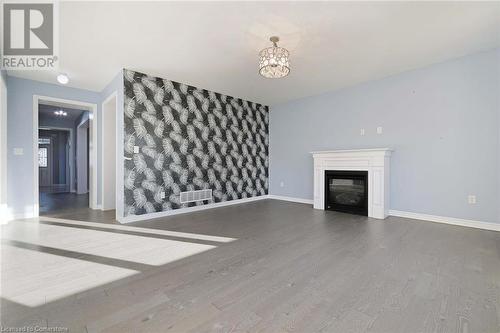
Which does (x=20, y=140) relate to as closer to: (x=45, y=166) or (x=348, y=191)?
(x=348, y=191)

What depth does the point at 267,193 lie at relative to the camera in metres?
6.14

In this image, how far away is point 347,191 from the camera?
4.27 m

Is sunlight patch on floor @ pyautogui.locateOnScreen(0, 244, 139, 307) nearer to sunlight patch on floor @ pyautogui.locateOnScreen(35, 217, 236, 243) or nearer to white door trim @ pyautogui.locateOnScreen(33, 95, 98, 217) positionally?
sunlight patch on floor @ pyautogui.locateOnScreen(35, 217, 236, 243)

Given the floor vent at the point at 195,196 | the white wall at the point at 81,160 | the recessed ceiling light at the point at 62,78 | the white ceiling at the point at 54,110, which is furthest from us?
the white wall at the point at 81,160

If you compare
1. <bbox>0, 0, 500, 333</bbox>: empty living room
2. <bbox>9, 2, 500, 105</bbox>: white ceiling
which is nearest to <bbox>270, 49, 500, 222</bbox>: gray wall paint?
<bbox>0, 0, 500, 333</bbox>: empty living room

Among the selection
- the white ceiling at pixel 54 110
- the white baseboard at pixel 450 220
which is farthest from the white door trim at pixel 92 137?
the white baseboard at pixel 450 220

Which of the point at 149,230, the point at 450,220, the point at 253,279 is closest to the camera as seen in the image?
the point at 253,279

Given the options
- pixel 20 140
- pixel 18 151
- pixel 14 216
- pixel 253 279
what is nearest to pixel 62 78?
pixel 20 140

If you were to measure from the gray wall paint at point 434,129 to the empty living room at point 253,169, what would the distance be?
22 mm

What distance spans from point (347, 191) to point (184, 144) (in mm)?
3323

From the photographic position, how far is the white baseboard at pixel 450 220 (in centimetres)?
308

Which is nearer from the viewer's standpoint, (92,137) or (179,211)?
(179,211)

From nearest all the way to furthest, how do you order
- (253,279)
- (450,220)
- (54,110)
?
1. (253,279)
2. (450,220)
3. (54,110)

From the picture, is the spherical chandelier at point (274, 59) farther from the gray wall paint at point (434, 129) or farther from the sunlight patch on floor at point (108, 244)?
the gray wall paint at point (434, 129)
